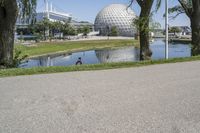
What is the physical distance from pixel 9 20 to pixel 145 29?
25.8 ft

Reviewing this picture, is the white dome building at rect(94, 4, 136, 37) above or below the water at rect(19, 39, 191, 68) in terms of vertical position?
above

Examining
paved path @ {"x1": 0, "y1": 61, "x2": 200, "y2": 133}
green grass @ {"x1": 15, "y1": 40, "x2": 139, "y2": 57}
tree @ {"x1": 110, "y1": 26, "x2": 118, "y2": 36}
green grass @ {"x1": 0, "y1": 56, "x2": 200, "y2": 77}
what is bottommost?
paved path @ {"x1": 0, "y1": 61, "x2": 200, "y2": 133}

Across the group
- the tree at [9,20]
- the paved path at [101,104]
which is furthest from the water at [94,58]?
the paved path at [101,104]

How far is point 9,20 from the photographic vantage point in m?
13.6

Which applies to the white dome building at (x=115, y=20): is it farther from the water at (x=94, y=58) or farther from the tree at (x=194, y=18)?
the tree at (x=194, y=18)

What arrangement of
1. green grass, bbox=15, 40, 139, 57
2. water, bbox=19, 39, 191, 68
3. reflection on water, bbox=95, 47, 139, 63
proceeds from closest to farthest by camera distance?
water, bbox=19, 39, 191, 68
reflection on water, bbox=95, 47, 139, 63
green grass, bbox=15, 40, 139, 57

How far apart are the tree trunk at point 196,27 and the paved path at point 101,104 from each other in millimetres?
10513

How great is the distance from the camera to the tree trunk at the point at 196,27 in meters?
20.8

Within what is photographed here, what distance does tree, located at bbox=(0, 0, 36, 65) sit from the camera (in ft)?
44.1

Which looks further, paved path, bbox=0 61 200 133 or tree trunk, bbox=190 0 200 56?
tree trunk, bbox=190 0 200 56

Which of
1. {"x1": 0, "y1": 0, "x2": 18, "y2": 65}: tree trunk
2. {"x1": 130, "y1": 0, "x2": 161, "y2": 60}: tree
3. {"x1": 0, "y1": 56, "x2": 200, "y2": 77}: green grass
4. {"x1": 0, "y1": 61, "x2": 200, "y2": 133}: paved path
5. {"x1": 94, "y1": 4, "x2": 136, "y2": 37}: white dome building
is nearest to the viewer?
{"x1": 0, "y1": 61, "x2": 200, "y2": 133}: paved path

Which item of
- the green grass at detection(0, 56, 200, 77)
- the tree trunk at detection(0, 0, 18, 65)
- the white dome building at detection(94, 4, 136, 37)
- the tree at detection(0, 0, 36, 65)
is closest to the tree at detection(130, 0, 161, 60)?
the green grass at detection(0, 56, 200, 77)

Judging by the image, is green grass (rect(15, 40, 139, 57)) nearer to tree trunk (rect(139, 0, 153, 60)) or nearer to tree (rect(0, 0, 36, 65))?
tree trunk (rect(139, 0, 153, 60))

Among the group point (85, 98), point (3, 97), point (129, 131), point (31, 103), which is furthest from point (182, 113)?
point (3, 97)
